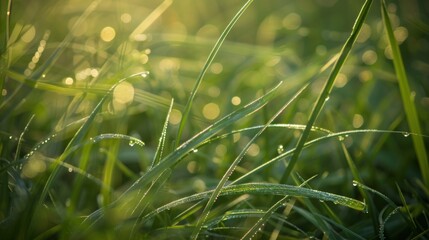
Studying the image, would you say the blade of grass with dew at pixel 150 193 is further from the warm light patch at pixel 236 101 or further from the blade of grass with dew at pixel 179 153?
the warm light patch at pixel 236 101

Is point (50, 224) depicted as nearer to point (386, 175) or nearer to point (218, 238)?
point (218, 238)

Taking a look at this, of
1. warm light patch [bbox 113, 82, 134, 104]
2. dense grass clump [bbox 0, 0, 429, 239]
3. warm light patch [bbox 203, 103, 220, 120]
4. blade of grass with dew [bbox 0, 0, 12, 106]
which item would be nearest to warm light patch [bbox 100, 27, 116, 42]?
dense grass clump [bbox 0, 0, 429, 239]

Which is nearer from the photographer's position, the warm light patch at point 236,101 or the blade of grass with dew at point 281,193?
the blade of grass with dew at point 281,193

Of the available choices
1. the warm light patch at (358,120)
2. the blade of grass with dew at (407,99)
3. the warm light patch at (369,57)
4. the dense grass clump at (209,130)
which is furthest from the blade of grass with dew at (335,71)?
the warm light patch at (369,57)

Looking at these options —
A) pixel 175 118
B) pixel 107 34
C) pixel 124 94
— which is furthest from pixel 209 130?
A: pixel 107 34

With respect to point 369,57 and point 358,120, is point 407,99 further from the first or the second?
point 369,57

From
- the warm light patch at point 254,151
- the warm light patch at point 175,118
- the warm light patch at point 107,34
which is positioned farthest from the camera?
the warm light patch at point 107,34

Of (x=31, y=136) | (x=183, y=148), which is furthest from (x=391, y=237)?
(x=31, y=136)

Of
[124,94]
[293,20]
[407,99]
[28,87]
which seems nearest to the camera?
[407,99]

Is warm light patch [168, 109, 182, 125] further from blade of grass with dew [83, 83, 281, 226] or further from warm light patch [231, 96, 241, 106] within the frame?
blade of grass with dew [83, 83, 281, 226]
